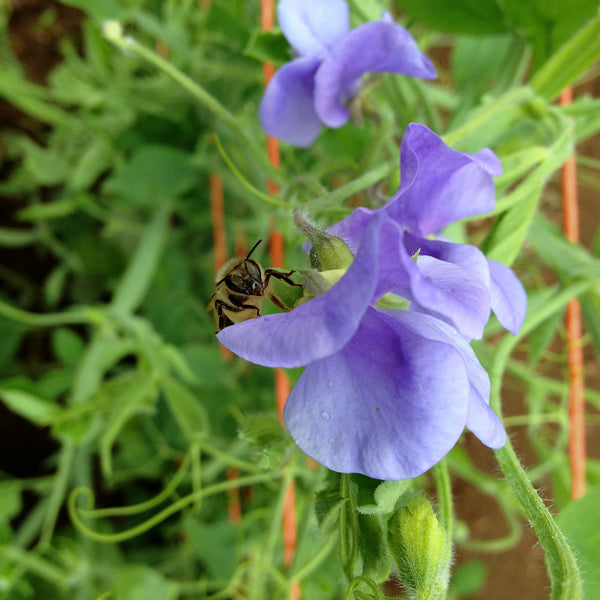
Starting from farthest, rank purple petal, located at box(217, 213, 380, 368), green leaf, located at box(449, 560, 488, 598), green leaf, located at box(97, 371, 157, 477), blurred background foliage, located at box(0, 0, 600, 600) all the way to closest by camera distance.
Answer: green leaf, located at box(449, 560, 488, 598) < green leaf, located at box(97, 371, 157, 477) < blurred background foliage, located at box(0, 0, 600, 600) < purple petal, located at box(217, 213, 380, 368)

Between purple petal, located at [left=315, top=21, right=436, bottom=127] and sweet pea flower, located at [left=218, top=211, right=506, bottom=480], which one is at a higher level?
purple petal, located at [left=315, top=21, right=436, bottom=127]

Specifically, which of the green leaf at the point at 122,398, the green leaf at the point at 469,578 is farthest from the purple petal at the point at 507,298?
the green leaf at the point at 469,578

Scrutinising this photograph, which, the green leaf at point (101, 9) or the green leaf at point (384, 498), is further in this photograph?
the green leaf at point (101, 9)

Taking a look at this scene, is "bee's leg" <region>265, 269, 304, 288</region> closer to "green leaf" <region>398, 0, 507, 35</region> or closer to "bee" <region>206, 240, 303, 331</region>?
"bee" <region>206, 240, 303, 331</region>

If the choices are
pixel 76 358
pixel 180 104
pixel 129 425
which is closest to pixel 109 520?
pixel 129 425

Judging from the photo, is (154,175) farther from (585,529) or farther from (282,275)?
(585,529)

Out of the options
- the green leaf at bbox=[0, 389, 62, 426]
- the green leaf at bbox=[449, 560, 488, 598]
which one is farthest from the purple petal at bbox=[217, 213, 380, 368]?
the green leaf at bbox=[449, 560, 488, 598]

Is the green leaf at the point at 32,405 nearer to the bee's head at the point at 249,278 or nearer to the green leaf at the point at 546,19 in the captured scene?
the bee's head at the point at 249,278

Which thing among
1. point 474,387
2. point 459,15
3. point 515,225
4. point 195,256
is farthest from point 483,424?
point 195,256
